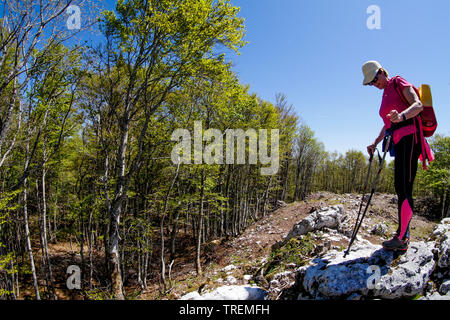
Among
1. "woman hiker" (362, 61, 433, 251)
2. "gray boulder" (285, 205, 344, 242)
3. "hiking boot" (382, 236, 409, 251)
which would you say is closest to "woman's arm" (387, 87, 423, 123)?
"woman hiker" (362, 61, 433, 251)

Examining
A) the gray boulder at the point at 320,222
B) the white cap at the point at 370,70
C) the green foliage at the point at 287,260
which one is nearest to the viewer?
the white cap at the point at 370,70

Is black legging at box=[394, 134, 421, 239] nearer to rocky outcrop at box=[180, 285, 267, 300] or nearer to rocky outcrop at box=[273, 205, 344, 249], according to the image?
rocky outcrop at box=[180, 285, 267, 300]

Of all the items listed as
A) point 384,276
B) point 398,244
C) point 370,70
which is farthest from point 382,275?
point 370,70

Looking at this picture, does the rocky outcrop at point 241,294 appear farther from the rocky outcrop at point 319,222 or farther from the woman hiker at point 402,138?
the rocky outcrop at point 319,222

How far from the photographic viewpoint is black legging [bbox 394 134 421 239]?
8.88 ft

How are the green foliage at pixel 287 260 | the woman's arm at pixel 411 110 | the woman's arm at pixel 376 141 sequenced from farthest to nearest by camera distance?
1. the green foliage at pixel 287 260
2. the woman's arm at pixel 376 141
3. the woman's arm at pixel 411 110

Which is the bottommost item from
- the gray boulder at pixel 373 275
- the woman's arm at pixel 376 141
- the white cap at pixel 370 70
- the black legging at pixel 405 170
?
the gray boulder at pixel 373 275

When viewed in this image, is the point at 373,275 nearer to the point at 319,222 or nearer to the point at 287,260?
the point at 287,260

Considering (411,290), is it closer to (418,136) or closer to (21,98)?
(418,136)

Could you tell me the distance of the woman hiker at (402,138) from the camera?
8.77ft

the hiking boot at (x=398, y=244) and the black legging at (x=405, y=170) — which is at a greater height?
the black legging at (x=405, y=170)

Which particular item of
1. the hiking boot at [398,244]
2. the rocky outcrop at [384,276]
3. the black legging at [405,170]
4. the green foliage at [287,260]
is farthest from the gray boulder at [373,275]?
the green foliage at [287,260]

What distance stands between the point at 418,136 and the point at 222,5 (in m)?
5.68

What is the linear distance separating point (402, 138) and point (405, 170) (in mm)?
431
